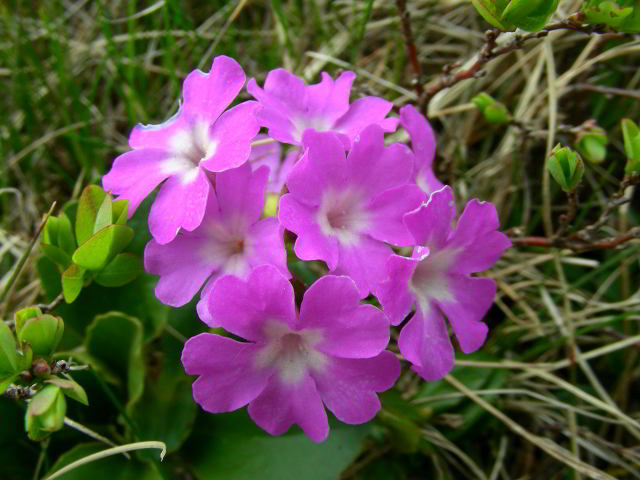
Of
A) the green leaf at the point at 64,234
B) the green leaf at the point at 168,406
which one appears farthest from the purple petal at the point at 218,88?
the green leaf at the point at 168,406

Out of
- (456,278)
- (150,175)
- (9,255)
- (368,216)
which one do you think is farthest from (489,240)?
(9,255)

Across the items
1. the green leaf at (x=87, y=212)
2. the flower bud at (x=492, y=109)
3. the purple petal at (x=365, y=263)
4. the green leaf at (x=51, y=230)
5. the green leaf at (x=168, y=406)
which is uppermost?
the green leaf at (x=87, y=212)

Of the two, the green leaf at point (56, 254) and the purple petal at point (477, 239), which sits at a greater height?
the green leaf at point (56, 254)

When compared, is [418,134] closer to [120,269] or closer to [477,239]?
[477,239]

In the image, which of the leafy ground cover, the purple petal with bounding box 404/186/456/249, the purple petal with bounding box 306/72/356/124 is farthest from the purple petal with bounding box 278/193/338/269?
the leafy ground cover

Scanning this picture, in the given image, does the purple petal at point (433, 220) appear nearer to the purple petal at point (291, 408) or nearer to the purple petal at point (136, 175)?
the purple petal at point (291, 408)

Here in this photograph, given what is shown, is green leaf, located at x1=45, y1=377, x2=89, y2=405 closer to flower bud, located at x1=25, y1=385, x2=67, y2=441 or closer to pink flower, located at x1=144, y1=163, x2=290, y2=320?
flower bud, located at x1=25, y1=385, x2=67, y2=441

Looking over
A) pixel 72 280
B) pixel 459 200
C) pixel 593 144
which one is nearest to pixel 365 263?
pixel 72 280
